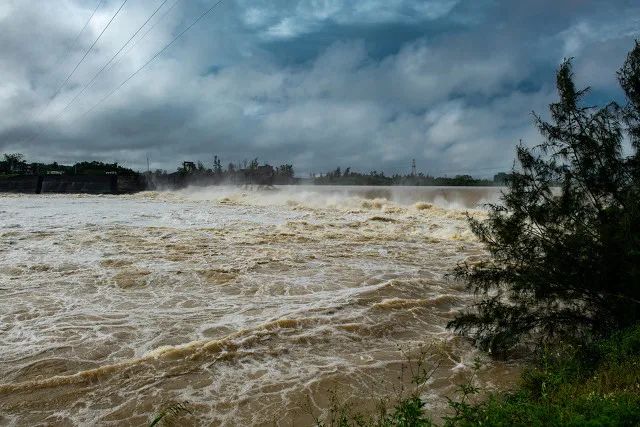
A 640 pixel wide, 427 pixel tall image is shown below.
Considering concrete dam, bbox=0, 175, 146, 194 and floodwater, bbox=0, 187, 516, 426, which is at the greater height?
concrete dam, bbox=0, 175, 146, 194

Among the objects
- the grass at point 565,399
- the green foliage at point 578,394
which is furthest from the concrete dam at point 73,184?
the green foliage at point 578,394

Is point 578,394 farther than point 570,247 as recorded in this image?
No

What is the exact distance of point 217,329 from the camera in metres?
7.29

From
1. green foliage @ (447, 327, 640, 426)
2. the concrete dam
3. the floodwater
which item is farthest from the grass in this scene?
the concrete dam

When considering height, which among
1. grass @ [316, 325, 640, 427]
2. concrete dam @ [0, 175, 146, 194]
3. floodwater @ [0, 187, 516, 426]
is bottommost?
floodwater @ [0, 187, 516, 426]

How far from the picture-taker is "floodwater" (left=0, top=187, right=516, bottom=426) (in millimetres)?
5027

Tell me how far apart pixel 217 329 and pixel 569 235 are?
18.3 feet

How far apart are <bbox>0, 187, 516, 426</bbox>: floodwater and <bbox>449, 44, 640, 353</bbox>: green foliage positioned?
3.15 ft

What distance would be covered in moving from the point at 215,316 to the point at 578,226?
6131mm

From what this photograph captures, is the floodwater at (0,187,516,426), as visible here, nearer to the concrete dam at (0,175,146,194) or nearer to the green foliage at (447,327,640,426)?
the green foliage at (447,327,640,426)

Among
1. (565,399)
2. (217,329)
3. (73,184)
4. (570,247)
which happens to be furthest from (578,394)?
(73,184)

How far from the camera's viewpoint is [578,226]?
5.88 m

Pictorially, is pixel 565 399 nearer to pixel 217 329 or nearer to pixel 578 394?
pixel 578 394

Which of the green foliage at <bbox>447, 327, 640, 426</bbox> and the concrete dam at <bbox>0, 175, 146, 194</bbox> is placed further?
the concrete dam at <bbox>0, 175, 146, 194</bbox>
